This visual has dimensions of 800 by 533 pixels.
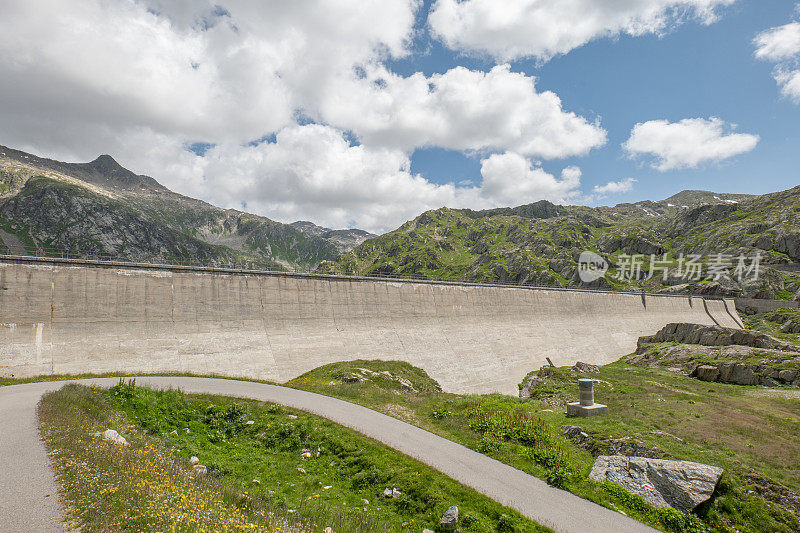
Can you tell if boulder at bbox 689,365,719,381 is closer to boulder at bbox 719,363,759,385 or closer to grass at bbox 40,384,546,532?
boulder at bbox 719,363,759,385

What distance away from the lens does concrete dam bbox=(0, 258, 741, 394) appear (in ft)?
94.3

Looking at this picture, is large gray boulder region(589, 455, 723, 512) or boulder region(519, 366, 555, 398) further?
boulder region(519, 366, 555, 398)

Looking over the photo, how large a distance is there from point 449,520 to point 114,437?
1122cm

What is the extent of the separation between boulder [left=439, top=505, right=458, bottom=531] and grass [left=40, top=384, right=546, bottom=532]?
286 millimetres

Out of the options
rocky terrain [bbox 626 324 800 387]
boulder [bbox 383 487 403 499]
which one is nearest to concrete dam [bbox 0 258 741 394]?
rocky terrain [bbox 626 324 800 387]

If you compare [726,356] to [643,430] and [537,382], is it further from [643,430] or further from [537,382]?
[643,430]

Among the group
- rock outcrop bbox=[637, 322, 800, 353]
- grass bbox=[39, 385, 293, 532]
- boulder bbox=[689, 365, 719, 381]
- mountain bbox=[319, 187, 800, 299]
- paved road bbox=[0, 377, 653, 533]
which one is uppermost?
mountain bbox=[319, 187, 800, 299]

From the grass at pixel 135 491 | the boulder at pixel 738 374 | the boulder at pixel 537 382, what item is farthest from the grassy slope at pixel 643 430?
the grass at pixel 135 491

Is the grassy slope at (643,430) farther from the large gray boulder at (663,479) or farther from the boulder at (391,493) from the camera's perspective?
the boulder at (391,493)

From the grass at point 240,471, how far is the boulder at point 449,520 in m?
0.29

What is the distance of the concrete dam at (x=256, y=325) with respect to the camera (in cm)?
2875

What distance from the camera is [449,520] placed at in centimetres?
1068

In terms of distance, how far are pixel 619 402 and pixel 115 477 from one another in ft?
99.1

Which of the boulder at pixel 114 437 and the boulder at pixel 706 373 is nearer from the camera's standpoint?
the boulder at pixel 114 437
